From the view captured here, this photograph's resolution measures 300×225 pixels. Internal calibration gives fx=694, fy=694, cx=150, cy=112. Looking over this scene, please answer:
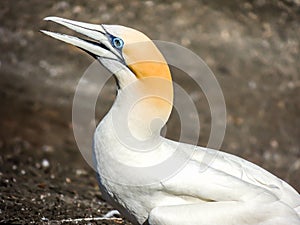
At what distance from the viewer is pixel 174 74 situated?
443 inches

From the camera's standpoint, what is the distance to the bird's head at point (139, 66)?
4465 millimetres

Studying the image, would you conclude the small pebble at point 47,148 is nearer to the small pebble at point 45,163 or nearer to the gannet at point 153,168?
the small pebble at point 45,163

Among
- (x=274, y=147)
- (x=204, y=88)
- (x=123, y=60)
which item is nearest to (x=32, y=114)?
(x=204, y=88)

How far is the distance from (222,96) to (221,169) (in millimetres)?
6207

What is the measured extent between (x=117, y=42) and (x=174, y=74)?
6.74 meters

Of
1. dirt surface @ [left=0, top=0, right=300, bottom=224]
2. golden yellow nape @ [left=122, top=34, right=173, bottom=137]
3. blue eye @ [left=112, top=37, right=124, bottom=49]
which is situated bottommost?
dirt surface @ [left=0, top=0, right=300, bottom=224]

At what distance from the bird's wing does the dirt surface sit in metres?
2.76

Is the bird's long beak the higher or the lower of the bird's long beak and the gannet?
the higher

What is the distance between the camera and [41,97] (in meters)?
10.6

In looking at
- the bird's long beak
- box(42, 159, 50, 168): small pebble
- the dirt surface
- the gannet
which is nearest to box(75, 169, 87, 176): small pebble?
the dirt surface

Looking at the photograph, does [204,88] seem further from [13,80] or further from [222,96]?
[13,80]

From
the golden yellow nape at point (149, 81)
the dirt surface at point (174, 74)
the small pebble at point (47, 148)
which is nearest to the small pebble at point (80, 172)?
the dirt surface at point (174, 74)

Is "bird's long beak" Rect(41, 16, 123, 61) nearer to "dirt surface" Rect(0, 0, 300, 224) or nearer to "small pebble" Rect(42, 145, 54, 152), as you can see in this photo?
"dirt surface" Rect(0, 0, 300, 224)

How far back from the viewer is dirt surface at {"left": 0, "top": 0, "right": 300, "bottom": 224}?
29.0 ft
